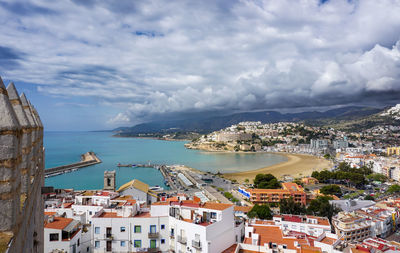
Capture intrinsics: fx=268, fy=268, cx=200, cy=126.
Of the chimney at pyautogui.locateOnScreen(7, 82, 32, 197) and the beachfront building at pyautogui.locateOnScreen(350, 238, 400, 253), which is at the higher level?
the chimney at pyautogui.locateOnScreen(7, 82, 32, 197)

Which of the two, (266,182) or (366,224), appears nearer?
(366,224)

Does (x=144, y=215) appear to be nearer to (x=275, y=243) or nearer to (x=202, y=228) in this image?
(x=202, y=228)

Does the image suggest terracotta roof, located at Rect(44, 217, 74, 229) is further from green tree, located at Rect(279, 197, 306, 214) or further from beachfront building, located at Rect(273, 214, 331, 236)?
green tree, located at Rect(279, 197, 306, 214)

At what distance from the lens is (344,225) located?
1366 centimetres

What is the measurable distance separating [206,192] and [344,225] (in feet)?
43.3

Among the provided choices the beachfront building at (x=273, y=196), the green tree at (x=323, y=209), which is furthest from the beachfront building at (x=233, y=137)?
the green tree at (x=323, y=209)

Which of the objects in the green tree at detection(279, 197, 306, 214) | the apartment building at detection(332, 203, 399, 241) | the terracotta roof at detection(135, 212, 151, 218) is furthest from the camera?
the green tree at detection(279, 197, 306, 214)

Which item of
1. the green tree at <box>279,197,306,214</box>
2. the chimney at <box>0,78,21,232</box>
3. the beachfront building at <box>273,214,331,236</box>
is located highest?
the chimney at <box>0,78,21,232</box>

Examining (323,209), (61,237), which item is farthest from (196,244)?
(323,209)

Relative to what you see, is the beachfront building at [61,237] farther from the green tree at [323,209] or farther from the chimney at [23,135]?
the green tree at [323,209]

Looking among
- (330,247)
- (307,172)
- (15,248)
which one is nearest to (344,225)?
(330,247)

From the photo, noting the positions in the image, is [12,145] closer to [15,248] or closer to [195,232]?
[15,248]

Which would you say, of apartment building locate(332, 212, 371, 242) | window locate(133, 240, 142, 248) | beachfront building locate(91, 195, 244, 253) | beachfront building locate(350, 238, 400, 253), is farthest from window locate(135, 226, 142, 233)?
apartment building locate(332, 212, 371, 242)

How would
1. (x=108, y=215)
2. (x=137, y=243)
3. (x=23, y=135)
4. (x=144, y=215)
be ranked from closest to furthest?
(x=23, y=135) → (x=137, y=243) → (x=144, y=215) → (x=108, y=215)
